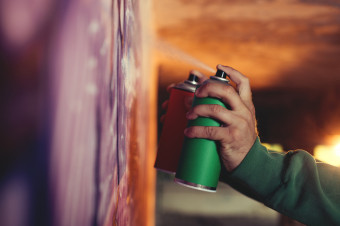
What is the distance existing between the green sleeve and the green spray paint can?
0.16 meters

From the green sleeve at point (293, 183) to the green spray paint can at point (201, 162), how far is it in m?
0.16

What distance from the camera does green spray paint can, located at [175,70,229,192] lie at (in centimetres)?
87

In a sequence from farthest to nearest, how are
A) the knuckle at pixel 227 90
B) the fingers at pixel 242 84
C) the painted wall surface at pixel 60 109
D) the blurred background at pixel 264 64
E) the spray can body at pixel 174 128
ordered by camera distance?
the blurred background at pixel 264 64
the spray can body at pixel 174 128
the fingers at pixel 242 84
the knuckle at pixel 227 90
the painted wall surface at pixel 60 109

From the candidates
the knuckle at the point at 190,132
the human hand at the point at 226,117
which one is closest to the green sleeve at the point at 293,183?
the human hand at the point at 226,117

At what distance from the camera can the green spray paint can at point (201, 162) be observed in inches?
34.4

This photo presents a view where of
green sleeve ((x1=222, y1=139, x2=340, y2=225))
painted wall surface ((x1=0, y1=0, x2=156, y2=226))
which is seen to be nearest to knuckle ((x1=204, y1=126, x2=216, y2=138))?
green sleeve ((x1=222, y1=139, x2=340, y2=225))

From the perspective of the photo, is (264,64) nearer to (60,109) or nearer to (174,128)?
(174,128)

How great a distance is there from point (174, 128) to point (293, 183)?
0.47 m

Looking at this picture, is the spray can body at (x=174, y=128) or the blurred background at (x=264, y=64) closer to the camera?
the spray can body at (x=174, y=128)

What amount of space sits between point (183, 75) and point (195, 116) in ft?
12.3

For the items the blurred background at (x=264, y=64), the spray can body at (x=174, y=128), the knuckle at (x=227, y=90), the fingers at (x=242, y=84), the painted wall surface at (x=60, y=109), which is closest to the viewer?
the painted wall surface at (x=60, y=109)

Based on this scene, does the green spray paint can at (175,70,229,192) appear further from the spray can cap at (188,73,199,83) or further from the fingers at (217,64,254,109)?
the spray can cap at (188,73,199,83)

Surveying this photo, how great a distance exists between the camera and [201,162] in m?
0.88

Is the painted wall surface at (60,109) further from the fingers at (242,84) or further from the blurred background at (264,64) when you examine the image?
the blurred background at (264,64)
